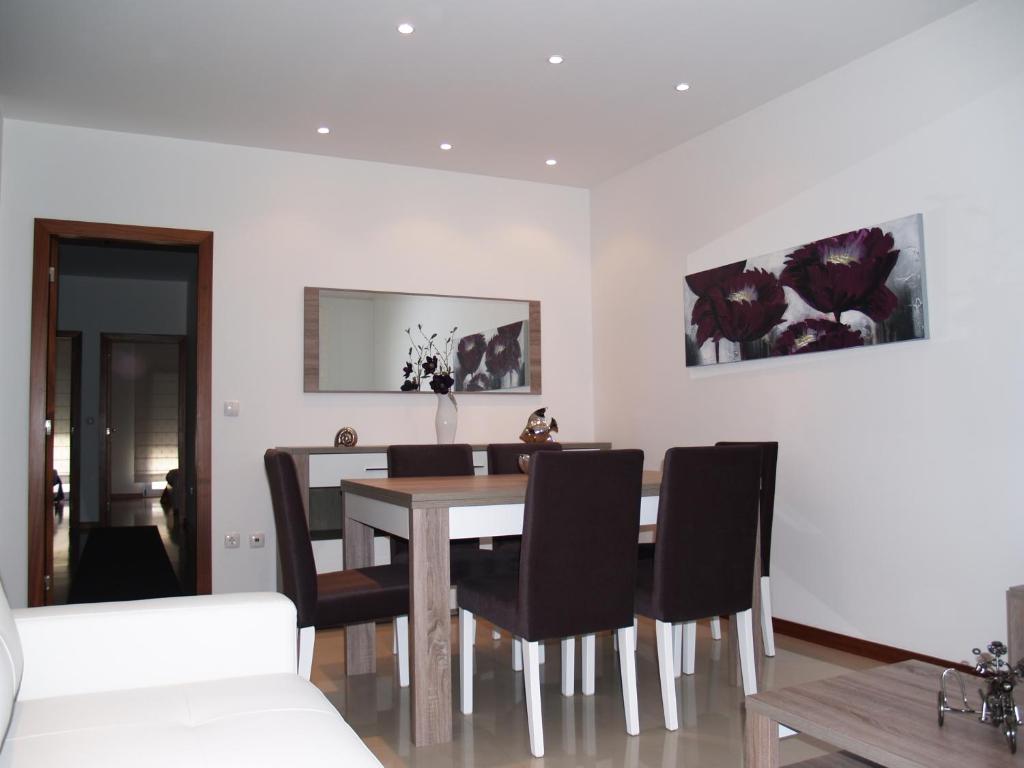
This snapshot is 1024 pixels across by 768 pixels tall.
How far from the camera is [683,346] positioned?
16.0 feet

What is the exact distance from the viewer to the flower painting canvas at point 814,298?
355 cm

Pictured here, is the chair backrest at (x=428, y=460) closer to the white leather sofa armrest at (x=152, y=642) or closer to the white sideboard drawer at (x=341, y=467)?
the white sideboard drawer at (x=341, y=467)

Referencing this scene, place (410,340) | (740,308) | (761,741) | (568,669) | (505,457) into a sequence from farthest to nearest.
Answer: (410,340) < (740,308) < (505,457) < (568,669) < (761,741)

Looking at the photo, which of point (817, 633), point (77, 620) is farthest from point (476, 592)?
point (817, 633)

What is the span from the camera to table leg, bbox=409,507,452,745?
2.66m

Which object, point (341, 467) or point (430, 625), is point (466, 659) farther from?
point (341, 467)

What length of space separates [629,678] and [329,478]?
2.37 m

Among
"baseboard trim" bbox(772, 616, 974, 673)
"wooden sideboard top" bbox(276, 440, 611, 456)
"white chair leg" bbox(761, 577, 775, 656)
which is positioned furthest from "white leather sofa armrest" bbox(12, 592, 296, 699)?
"baseboard trim" bbox(772, 616, 974, 673)

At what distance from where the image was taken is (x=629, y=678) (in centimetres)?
269

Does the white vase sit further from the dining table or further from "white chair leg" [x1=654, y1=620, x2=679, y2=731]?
"white chair leg" [x1=654, y1=620, x2=679, y2=731]

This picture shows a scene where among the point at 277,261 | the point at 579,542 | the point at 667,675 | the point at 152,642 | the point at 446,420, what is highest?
the point at 277,261

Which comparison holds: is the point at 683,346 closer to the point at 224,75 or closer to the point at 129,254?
Answer: the point at 224,75

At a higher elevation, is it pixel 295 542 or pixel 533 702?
pixel 295 542

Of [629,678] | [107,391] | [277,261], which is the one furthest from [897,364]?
[107,391]
